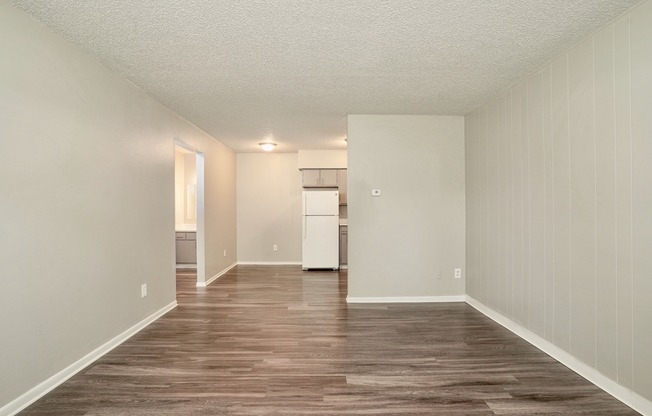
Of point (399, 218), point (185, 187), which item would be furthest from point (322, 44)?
point (185, 187)

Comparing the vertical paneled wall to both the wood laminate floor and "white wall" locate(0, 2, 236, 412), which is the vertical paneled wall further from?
"white wall" locate(0, 2, 236, 412)

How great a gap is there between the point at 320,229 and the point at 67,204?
474cm

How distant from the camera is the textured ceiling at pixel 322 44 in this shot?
203 cm

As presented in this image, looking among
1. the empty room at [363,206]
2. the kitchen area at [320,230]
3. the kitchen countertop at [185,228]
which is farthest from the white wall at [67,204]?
the kitchen area at [320,230]

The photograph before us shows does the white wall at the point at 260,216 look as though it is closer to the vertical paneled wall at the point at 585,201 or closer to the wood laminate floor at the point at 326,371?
the wood laminate floor at the point at 326,371

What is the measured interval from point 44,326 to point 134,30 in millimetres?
2111

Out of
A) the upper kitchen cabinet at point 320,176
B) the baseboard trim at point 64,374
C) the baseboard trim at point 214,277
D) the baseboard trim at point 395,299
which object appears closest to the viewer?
the baseboard trim at point 64,374

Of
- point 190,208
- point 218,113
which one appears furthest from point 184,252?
point 218,113

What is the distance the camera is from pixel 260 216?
7480mm

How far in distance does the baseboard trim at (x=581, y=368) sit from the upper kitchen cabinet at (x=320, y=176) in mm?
4224

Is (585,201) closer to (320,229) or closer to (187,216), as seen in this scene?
(320,229)

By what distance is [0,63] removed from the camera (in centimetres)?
194

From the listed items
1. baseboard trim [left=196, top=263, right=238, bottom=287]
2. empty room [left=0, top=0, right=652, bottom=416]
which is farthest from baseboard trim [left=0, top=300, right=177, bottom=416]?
baseboard trim [left=196, top=263, right=238, bottom=287]

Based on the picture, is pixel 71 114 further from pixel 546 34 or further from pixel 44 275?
pixel 546 34
